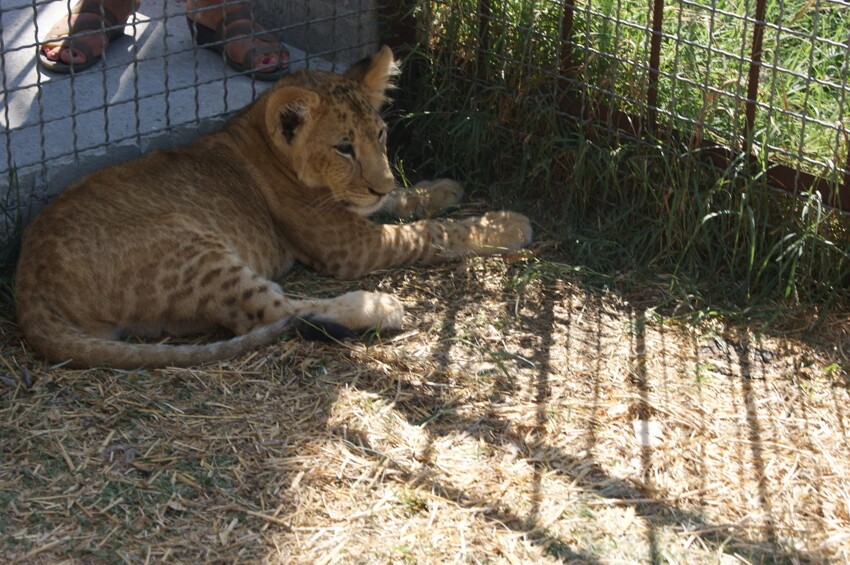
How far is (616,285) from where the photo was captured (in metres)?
4.93

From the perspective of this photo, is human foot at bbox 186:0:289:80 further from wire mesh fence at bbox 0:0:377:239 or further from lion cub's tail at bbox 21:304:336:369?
lion cub's tail at bbox 21:304:336:369

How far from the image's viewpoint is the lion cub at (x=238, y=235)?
164 inches

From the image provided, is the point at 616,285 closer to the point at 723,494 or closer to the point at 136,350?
the point at 723,494

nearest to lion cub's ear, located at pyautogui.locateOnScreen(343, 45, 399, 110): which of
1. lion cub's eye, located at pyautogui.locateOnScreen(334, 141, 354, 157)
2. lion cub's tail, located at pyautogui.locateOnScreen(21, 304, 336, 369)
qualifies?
lion cub's eye, located at pyautogui.locateOnScreen(334, 141, 354, 157)

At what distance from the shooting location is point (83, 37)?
5562 millimetres

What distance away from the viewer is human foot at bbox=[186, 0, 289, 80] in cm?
575

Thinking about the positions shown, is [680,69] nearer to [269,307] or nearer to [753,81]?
[753,81]

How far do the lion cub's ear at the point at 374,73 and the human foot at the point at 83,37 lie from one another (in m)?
1.22

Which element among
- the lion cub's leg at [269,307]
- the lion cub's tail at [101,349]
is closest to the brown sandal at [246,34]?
the lion cub's leg at [269,307]

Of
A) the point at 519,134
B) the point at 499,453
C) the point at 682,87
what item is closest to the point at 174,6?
the point at 519,134

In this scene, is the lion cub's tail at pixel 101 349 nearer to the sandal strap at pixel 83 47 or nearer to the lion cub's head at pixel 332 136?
the lion cub's head at pixel 332 136

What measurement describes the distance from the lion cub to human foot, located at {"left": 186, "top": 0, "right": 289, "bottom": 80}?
798mm

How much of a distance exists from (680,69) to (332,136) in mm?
1619

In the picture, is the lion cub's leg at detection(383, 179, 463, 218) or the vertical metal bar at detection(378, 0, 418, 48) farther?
the vertical metal bar at detection(378, 0, 418, 48)
